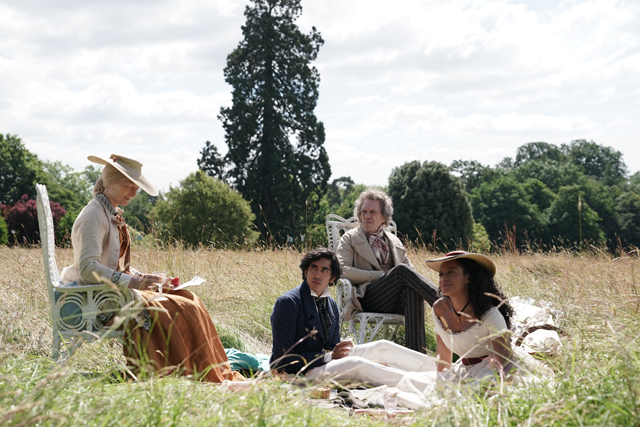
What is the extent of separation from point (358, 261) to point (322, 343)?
116 cm

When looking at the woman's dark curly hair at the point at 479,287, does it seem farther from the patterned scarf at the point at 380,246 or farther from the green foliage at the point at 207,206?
the green foliage at the point at 207,206

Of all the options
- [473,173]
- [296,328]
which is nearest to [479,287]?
[296,328]

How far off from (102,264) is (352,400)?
1.74 meters

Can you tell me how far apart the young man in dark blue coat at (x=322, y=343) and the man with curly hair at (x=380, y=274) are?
390 millimetres

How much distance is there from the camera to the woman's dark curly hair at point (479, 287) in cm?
313

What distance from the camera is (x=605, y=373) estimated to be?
1.99m

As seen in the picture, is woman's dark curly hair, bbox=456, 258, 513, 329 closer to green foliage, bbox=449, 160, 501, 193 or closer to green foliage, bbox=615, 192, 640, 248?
green foliage, bbox=615, 192, 640, 248

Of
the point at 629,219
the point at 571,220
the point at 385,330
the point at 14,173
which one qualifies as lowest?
the point at 629,219

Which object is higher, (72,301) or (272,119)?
(272,119)

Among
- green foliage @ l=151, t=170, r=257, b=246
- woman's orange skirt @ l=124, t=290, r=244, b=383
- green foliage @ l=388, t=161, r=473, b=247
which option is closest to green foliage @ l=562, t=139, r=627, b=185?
green foliage @ l=388, t=161, r=473, b=247

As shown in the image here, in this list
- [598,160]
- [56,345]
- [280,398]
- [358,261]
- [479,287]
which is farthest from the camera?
[598,160]

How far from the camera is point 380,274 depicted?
4.80 meters

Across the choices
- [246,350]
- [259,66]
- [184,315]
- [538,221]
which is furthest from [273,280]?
[538,221]

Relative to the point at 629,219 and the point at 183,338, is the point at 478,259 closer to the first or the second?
the point at 183,338
